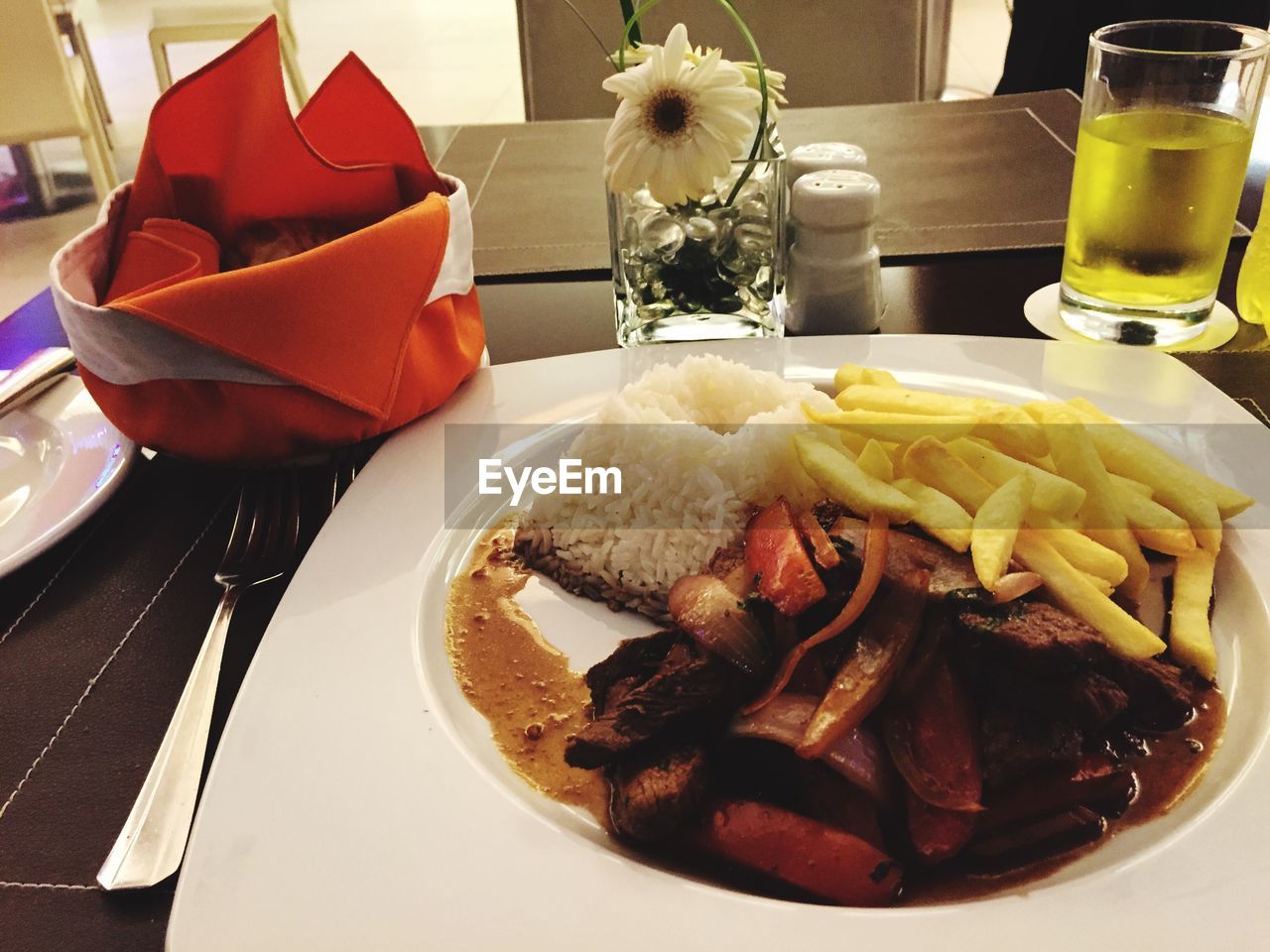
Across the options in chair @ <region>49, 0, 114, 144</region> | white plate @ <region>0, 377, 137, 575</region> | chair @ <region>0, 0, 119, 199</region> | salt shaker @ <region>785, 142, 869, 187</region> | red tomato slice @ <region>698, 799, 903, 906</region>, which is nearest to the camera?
red tomato slice @ <region>698, 799, 903, 906</region>

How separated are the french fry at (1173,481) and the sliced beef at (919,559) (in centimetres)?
36

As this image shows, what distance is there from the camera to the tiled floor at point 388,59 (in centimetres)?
601

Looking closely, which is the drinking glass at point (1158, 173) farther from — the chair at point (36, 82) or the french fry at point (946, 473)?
the chair at point (36, 82)

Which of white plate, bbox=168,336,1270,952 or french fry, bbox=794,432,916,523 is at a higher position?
french fry, bbox=794,432,916,523

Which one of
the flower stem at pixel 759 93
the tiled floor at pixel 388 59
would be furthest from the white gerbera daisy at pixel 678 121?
the tiled floor at pixel 388 59

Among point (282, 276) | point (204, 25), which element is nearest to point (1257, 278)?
point (282, 276)

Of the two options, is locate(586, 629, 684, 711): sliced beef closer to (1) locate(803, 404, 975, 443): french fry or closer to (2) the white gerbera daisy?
(1) locate(803, 404, 975, 443): french fry

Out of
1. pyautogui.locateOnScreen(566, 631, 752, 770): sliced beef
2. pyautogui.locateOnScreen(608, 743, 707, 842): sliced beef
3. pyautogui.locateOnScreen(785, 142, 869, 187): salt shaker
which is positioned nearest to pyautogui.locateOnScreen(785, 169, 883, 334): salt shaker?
pyautogui.locateOnScreen(785, 142, 869, 187): salt shaker

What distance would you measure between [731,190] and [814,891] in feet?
4.15

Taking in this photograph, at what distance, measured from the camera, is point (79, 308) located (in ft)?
4.84

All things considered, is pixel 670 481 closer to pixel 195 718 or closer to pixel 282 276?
pixel 282 276

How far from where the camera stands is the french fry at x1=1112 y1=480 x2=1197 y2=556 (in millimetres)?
1405

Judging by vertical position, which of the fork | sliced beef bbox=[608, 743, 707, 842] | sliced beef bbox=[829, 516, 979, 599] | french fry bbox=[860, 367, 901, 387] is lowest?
sliced beef bbox=[608, 743, 707, 842]

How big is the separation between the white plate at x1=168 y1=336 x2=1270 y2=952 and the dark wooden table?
0.32 feet
